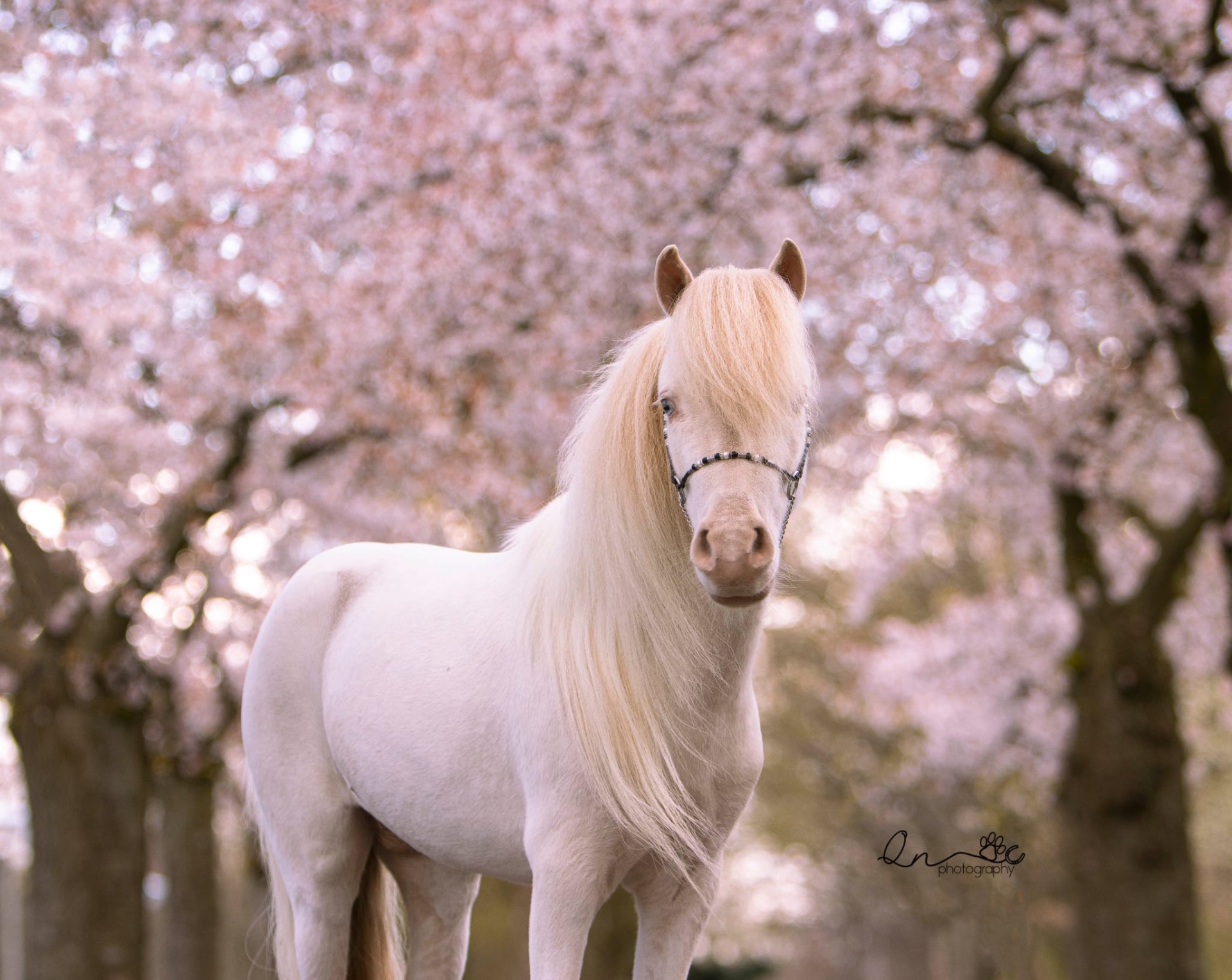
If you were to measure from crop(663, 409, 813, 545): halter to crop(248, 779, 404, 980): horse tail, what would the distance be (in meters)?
1.50

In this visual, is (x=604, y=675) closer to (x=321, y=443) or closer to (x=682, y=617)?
(x=682, y=617)

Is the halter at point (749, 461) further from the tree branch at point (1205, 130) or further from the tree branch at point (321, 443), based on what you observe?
the tree branch at point (321, 443)

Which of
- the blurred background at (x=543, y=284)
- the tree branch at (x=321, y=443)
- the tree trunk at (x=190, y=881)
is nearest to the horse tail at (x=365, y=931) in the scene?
the blurred background at (x=543, y=284)

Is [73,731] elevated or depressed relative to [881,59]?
depressed

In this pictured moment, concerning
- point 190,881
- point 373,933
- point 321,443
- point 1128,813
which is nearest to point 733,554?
point 373,933

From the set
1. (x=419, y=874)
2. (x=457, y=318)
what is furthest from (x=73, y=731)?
(x=419, y=874)

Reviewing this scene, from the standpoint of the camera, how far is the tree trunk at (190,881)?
614 inches

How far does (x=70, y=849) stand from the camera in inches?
393

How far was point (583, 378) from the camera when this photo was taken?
1091cm

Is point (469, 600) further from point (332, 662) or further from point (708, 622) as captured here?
point (708, 622)

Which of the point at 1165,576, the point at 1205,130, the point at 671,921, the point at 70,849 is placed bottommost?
the point at 1165,576

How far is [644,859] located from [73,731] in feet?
28.1

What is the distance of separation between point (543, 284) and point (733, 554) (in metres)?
8.12

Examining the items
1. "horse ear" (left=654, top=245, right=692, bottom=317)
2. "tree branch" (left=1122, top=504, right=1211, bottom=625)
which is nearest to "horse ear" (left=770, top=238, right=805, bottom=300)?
"horse ear" (left=654, top=245, right=692, bottom=317)
